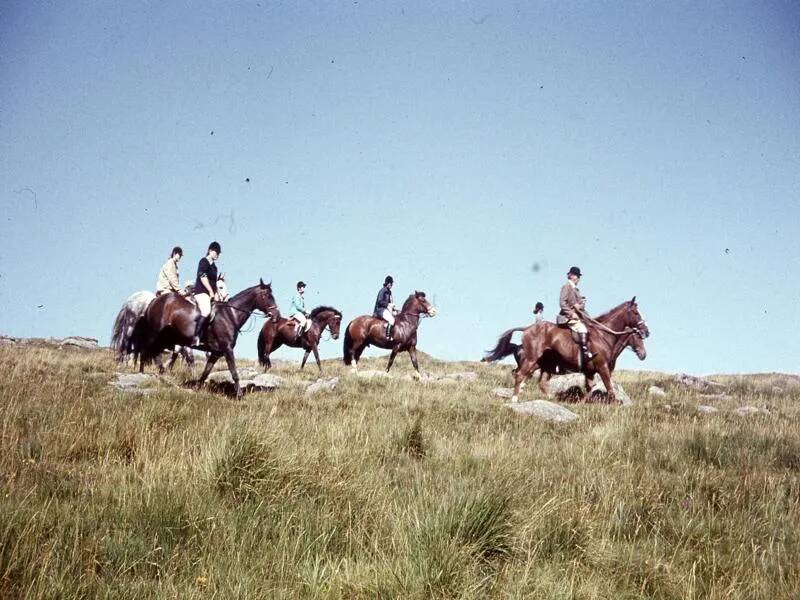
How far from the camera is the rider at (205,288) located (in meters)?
13.0

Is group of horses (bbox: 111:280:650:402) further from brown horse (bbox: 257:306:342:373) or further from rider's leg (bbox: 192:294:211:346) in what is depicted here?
brown horse (bbox: 257:306:342:373)

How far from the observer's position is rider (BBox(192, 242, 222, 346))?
13031 millimetres

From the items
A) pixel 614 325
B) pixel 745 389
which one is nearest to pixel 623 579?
pixel 614 325

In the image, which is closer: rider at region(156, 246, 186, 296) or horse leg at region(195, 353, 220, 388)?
horse leg at region(195, 353, 220, 388)

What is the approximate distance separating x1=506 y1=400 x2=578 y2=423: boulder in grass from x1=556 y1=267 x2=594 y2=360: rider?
13.3 feet

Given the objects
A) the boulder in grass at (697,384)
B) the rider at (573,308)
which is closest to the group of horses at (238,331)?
the rider at (573,308)

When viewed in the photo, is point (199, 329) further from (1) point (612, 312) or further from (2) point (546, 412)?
(1) point (612, 312)

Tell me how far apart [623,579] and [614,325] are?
12458mm

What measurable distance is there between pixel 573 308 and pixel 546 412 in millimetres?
5008

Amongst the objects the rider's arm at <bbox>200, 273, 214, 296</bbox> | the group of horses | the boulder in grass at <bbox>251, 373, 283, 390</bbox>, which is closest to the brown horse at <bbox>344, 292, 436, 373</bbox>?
the group of horses

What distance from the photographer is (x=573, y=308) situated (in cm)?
1419

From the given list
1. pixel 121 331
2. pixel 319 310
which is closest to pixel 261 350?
pixel 319 310

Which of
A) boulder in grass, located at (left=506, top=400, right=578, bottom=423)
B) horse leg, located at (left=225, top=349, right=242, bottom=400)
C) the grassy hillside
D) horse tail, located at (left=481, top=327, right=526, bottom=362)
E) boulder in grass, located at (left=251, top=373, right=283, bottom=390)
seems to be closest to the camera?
the grassy hillside

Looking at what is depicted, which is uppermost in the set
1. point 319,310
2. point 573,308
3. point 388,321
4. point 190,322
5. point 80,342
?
point 573,308
